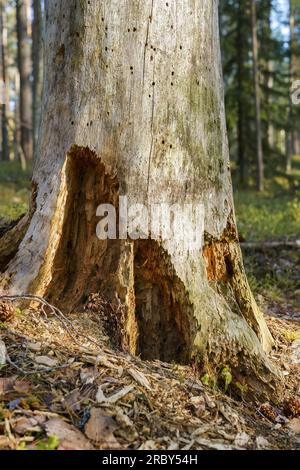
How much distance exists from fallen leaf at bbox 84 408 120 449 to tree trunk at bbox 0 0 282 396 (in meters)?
0.91

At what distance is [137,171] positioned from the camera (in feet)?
10.9

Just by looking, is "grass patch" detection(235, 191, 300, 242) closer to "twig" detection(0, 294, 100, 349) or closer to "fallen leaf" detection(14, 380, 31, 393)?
"twig" detection(0, 294, 100, 349)

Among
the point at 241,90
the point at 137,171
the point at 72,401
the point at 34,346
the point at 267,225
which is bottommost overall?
the point at 72,401

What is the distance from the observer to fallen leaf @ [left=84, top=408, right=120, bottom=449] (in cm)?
236

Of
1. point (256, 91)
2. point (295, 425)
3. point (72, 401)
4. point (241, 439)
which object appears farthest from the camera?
point (256, 91)

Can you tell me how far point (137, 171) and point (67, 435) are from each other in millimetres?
1741

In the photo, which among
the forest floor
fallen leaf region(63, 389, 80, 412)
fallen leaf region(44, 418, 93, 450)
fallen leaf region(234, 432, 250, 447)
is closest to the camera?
fallen leaf region(44, 418, 93, 450)

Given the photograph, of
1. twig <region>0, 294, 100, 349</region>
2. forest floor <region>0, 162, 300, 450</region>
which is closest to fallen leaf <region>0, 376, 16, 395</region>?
forest floor <region>0, 162, 300, 450</region>

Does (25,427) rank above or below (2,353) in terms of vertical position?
below

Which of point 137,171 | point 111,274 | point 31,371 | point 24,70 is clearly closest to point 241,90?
point 24,70

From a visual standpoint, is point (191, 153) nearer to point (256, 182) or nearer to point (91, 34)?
point (91, 34)

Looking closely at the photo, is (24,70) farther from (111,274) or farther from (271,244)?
(111,274)

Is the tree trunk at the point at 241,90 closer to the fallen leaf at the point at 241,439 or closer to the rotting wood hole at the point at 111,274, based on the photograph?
the rotting wood hole at the point at 111,274
